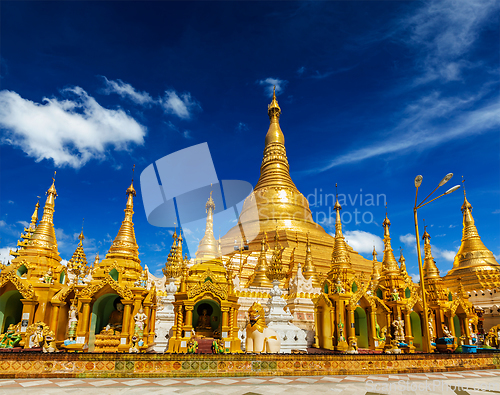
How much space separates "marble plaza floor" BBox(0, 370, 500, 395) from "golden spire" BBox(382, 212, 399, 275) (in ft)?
52.8

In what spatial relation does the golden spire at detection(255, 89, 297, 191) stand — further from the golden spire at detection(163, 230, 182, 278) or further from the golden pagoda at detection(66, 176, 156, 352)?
the golden pagoda at detection(66, 176, 156, 352)

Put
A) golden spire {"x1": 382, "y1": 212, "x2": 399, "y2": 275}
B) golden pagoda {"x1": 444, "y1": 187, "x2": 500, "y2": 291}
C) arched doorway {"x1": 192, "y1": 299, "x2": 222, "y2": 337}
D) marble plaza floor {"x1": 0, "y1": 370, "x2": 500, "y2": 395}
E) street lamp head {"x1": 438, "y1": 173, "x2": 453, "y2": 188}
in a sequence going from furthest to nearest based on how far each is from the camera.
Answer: golden pagoda {"x1": 444, "y1": 187, "x2": 500, "y2": 291}, golden spire {"x1": 382, "y1": 212, "x2": 399, "y2": 275}, arched doorway {"x1": 192, "y1": 299, "x2": 222, "y2": 337}, street lamp head {"x1": 438, "y1": 173, "x2": 453, "y2": 188}, marble plaza floor {"x1": 0, "y1": 370, "x2": 500, "y2": 395}

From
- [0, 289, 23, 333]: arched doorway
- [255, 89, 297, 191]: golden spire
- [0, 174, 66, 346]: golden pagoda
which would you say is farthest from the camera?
[255, 89, 297, 191]: golden spire

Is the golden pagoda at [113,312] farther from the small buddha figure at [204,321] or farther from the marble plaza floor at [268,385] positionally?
the marble plaza floor at [268,385]

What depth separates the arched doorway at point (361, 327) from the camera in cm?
2080

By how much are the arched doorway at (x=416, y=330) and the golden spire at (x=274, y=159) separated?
1095 inches

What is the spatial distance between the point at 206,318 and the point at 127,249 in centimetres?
952

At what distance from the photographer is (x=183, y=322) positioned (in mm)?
16172

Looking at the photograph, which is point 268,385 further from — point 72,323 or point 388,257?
point 388,257

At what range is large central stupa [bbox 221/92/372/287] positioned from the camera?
3828cm

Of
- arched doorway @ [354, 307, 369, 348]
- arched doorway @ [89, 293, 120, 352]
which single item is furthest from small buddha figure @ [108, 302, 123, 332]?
arched doorway @ [354, 307, 369, 348]

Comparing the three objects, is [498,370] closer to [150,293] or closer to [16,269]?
[150,293]

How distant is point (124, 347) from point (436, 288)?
2265 cm

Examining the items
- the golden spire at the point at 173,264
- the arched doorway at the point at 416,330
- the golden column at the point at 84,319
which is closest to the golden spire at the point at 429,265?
the arched doorway at the point at 416,330
